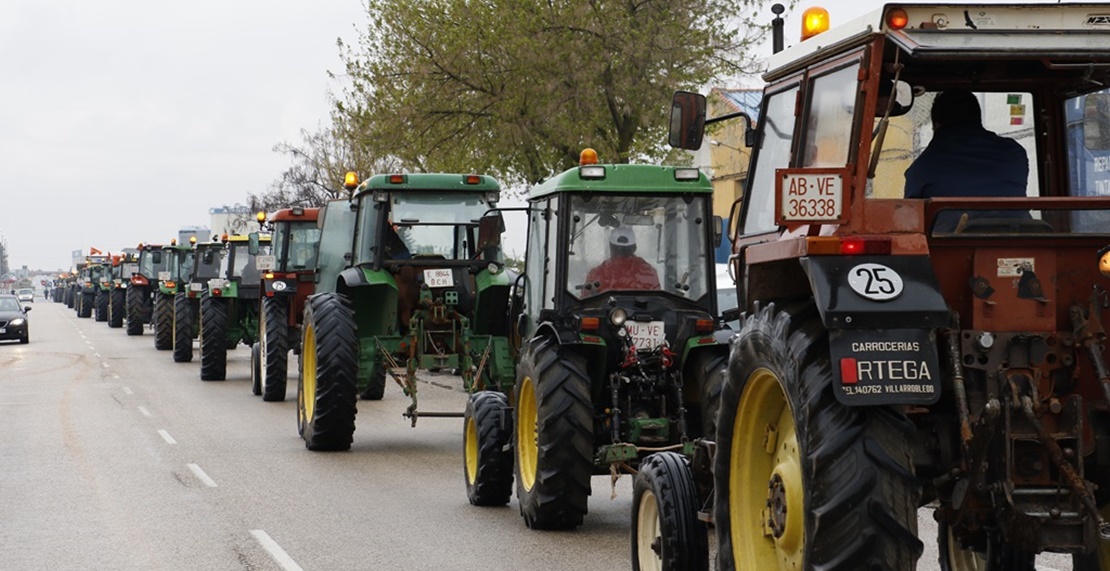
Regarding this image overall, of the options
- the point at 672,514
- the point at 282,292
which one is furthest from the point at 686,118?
the point at 282,292

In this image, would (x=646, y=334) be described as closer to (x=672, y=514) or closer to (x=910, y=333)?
(x=672, y=514)

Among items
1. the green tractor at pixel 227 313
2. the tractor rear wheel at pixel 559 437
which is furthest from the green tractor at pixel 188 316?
the tractor rear wheel at pixel 559 437

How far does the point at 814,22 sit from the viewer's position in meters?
Answer: 6.59

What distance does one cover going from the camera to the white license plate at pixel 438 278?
16.8 metres

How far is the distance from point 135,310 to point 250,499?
3583 cm

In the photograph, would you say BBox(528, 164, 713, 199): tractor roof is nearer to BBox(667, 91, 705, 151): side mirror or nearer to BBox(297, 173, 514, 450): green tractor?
BBox(667, 91, 705, 151): side mirror

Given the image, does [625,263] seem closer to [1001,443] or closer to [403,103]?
[1001,443]

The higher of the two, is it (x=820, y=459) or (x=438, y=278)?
(x=438, y=278)

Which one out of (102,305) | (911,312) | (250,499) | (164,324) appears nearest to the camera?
(911,312)

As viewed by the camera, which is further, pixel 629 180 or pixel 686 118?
pixel 629 180

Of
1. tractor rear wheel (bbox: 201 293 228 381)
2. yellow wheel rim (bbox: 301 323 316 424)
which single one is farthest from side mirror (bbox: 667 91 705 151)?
tractor rear wheel (bbox: 201 293 228 381)

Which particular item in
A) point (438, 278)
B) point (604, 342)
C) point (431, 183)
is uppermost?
point (431, 183)

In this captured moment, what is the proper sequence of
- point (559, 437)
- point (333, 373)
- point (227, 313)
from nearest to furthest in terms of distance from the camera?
point (559, 437) < point (333, 373) < point (227, 313)

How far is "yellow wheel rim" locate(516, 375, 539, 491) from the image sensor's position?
1138 centimetres
